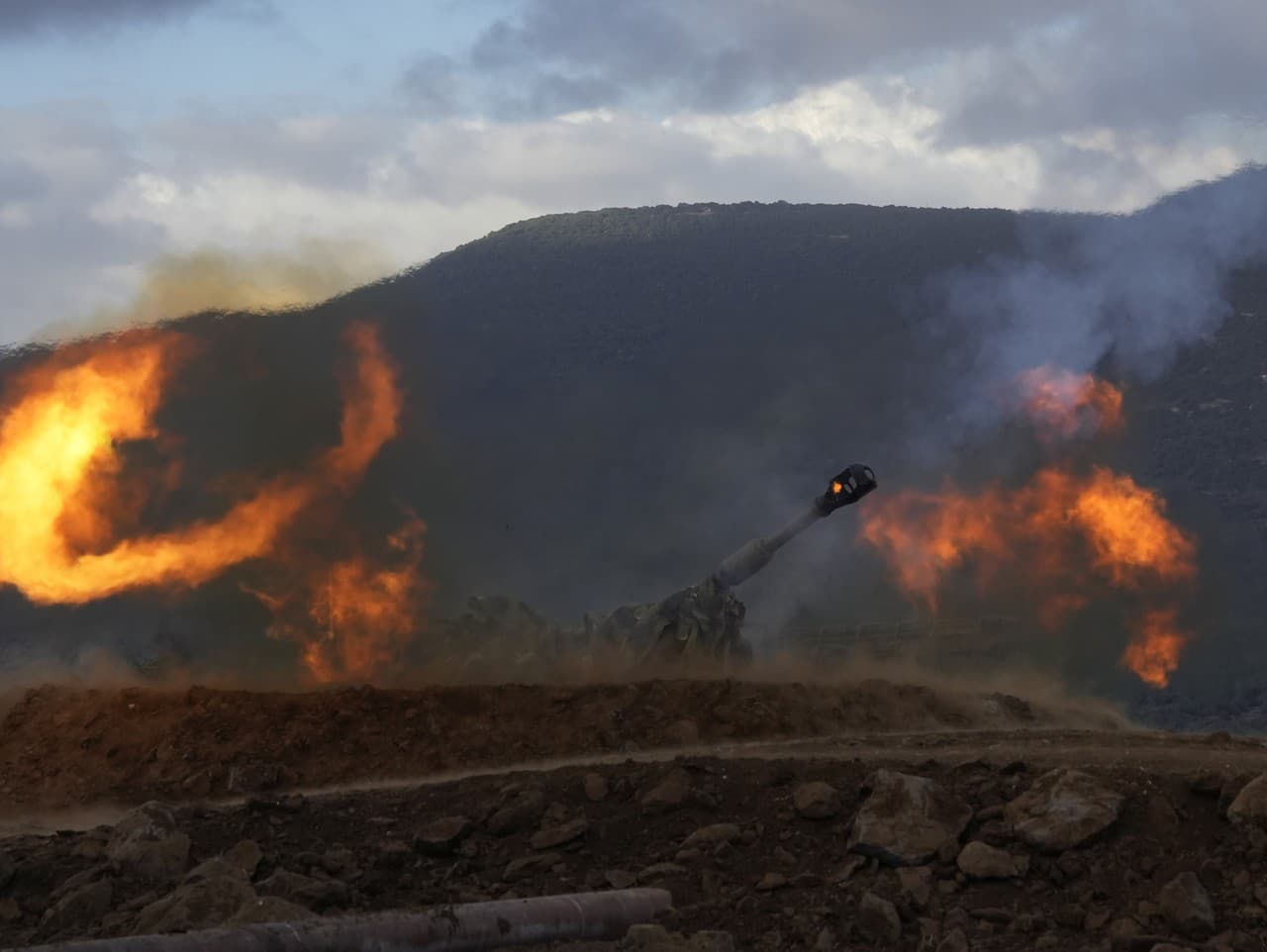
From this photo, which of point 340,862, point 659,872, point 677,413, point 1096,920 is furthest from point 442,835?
point 677,413

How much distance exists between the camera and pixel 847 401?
217ft

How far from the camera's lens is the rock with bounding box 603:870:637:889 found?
44.0ft

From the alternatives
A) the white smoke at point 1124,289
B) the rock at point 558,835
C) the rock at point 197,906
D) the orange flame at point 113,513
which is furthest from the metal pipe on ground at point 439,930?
the white smoke at point 1124,289

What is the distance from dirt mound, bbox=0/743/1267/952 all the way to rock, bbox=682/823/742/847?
3 centimetres

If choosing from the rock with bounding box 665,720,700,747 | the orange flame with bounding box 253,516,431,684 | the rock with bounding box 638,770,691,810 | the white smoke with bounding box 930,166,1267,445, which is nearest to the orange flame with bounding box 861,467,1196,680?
the white smoke with bounding box 930,166,1267,445

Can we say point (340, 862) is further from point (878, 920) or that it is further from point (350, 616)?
point (350, 616)

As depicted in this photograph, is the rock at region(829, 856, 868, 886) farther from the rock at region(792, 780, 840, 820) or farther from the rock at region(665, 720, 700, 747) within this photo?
the rock at region(665, 720, 700, 747)

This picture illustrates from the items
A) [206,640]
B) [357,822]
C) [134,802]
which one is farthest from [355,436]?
[357,822]

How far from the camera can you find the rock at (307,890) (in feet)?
41.7

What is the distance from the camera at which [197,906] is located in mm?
11945

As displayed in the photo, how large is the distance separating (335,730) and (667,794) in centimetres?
722

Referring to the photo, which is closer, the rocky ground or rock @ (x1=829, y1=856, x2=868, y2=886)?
the rocky ground

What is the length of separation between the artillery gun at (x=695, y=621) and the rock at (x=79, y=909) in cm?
1426

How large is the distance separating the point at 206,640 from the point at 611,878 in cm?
1470
